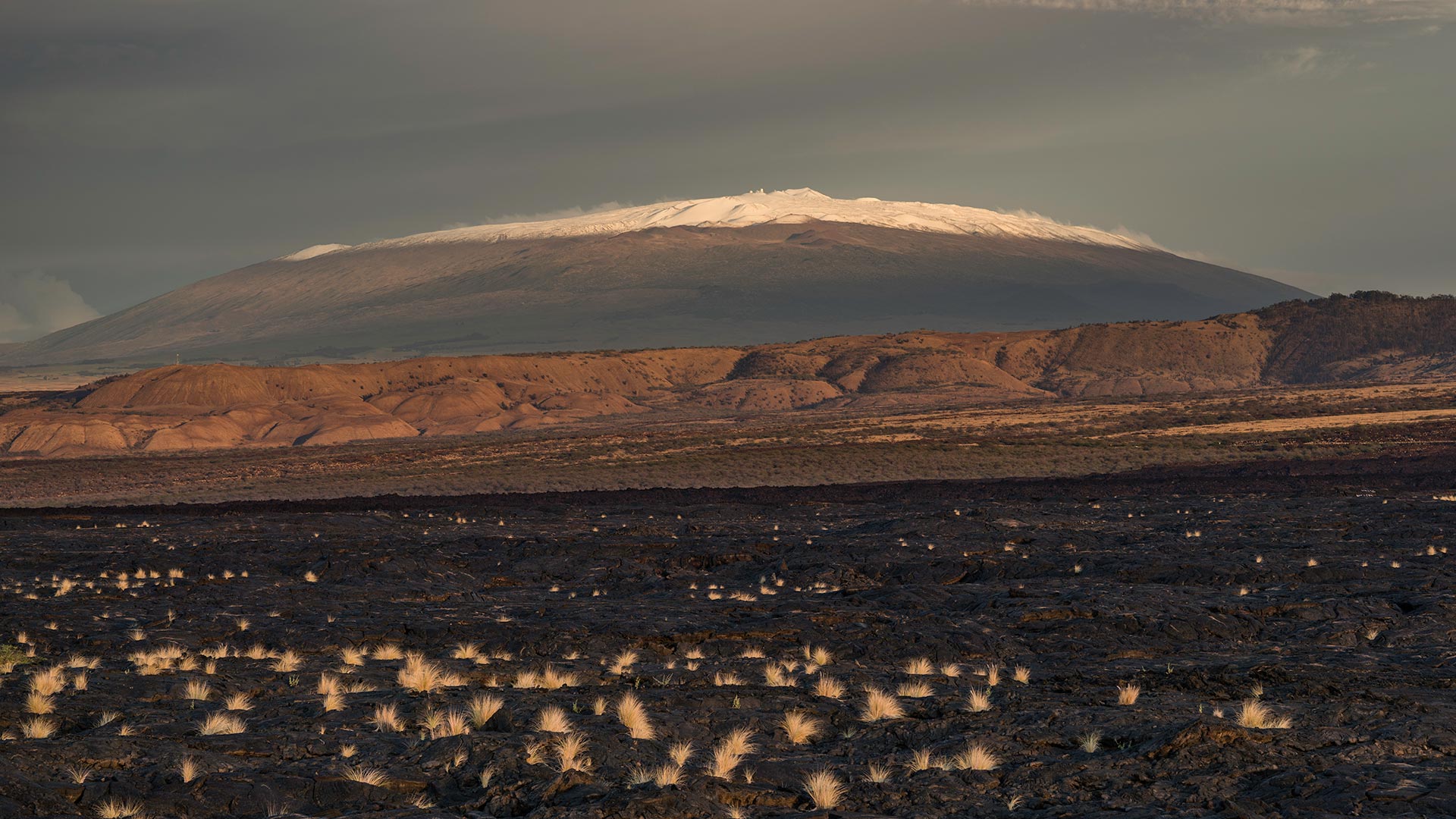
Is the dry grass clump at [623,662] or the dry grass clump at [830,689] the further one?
the dry grass clump at [623,662]

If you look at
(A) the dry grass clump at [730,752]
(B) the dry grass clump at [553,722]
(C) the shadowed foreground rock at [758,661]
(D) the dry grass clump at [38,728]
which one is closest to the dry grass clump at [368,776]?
(C) the shadowed foreground rock at [758,661]

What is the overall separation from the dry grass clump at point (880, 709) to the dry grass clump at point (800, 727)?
55 cm

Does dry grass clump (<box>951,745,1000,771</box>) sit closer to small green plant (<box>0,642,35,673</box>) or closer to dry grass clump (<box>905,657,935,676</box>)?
dry grass clump (<box>905,657,935,676</box>)

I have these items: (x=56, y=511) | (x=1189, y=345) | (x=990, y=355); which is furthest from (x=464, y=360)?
(x=56, y=511)

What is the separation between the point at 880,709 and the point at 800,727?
3.71ft

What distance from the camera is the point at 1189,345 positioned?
14962 cm

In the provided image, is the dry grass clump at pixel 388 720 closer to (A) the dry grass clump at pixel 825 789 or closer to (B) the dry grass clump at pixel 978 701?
(A) the dry grass clump at pixel 825 789

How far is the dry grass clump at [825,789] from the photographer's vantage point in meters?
11.0

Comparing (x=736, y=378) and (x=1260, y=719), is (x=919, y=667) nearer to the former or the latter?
(x=1260, y=719)

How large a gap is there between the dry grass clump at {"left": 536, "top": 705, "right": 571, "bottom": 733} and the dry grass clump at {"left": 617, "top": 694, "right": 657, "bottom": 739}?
55cm

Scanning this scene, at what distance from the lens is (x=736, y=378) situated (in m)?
154

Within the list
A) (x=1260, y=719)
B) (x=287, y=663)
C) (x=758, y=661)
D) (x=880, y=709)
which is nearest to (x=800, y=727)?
(x=880, y=709)

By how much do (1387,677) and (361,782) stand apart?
11.7 m

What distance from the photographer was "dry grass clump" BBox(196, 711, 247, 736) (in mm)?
13422
